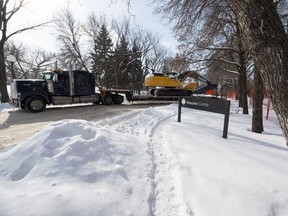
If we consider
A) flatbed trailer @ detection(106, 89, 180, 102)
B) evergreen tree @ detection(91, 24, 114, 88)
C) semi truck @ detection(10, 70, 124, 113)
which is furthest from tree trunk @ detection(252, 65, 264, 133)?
evergreen tree @ detection(91, 24, 114, 88)

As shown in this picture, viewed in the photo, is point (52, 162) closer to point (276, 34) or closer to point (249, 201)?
point (249, 201)

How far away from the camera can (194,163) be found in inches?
151

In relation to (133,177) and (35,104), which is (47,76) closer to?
(35,104)

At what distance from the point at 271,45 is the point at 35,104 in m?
11.9

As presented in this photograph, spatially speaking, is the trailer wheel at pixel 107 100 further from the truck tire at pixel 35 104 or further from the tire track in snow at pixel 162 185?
the tire track in snow at pixel 162 185

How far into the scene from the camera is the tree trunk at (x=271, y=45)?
2402mm

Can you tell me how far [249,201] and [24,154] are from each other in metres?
3.59

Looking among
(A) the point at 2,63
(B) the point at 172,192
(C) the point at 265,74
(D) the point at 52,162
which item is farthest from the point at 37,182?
(A) the point at 2,63

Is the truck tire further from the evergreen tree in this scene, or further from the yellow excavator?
the evergreen tree

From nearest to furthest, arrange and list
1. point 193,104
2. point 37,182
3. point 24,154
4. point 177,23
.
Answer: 1. point 37,182
2. point 24,154
3. point 193,104
4. point 177,23

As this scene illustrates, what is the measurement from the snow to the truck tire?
7.94 m

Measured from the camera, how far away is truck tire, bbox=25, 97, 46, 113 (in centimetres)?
1146

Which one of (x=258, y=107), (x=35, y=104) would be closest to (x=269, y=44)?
(x=258, y=107)

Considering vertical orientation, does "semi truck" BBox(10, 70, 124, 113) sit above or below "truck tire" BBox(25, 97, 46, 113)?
above
